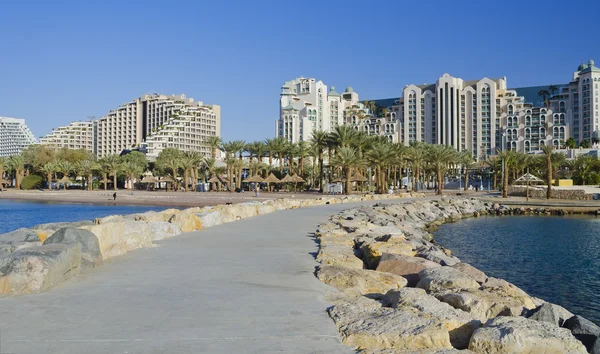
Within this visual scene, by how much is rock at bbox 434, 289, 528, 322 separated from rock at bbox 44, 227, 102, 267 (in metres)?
5.48

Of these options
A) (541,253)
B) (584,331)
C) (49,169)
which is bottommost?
(541,253)

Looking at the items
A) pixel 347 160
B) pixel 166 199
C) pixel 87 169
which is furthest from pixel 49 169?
pixel 347 160

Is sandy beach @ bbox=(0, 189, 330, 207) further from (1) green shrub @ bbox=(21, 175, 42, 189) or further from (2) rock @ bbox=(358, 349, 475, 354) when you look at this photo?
(2) rock @ bbox=(358, 349, 475, 354)

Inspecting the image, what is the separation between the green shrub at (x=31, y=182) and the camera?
93062 millimetres

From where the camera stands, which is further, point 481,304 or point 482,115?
point 482,115

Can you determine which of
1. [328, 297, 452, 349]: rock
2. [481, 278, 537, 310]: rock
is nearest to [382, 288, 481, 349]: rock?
[328, 297, 452, 349]: rock

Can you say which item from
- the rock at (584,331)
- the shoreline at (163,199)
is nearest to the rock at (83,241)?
the rock at (584,331)

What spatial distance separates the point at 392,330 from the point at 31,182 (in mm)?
100095

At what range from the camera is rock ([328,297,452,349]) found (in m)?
5.00

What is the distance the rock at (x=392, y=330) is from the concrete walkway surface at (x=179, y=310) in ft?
0.57

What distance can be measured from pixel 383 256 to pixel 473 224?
93.7 feet

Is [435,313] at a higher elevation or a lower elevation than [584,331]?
higher

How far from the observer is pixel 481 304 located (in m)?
6.76

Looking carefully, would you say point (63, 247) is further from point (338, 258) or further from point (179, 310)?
point (338, 258)
